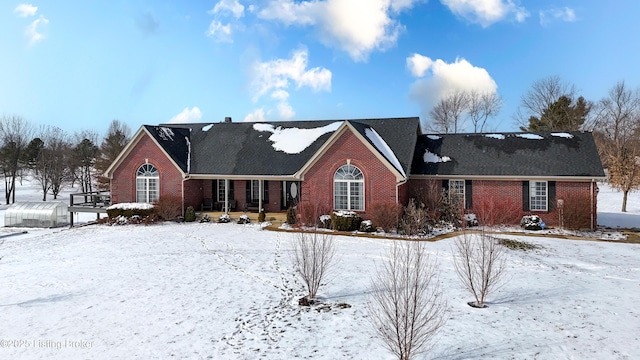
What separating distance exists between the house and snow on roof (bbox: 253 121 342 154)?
76mm

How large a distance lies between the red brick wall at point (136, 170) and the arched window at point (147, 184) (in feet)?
0.83

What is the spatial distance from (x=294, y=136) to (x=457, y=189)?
11285mm

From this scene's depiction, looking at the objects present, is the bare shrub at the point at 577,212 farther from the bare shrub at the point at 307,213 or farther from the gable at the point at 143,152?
the gable at the point at 143,152

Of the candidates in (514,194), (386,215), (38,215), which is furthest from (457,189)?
(38,215)

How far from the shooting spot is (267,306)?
1084 cm

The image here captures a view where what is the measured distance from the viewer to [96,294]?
12219mm

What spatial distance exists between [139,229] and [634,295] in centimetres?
2221

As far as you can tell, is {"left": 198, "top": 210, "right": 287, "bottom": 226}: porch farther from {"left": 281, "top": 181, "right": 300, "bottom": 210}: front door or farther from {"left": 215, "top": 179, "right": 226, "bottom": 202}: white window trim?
{"left": 215, "top": 179, "right": 226, "bottom": 202}: white window trim

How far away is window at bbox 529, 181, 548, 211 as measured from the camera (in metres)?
21.8

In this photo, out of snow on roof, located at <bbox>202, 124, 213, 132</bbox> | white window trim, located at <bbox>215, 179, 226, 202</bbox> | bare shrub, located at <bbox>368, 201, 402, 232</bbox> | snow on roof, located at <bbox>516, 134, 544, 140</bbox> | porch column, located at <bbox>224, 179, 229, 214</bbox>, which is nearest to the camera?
bare shrub, located at <bbox>368, 201, 402, 232</bbox>

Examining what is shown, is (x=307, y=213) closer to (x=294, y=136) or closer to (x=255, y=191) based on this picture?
(x=255, y=191)

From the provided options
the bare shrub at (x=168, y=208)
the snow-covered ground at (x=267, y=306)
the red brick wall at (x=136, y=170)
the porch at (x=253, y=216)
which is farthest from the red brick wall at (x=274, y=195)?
the snow-covered ground at (x=267, y=306)

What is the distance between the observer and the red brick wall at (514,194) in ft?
69.2

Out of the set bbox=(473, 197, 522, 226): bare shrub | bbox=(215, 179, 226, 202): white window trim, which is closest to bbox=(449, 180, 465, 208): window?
bbox=(473, 197, 522, 226): bare shrub
